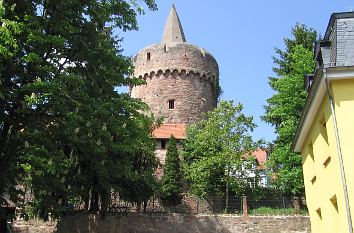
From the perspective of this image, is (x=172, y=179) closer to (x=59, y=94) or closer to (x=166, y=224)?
(x=166, y=224)

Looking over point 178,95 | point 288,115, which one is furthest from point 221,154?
point 178,95

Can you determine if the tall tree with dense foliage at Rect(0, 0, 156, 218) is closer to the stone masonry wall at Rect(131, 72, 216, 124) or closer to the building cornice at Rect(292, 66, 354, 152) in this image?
the building cornice at Rect(292, 66, 354, 152)

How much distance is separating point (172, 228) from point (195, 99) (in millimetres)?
19576

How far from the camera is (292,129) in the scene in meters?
22.6

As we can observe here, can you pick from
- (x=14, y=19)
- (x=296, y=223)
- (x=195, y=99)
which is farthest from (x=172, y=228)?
(x=195, y=99)

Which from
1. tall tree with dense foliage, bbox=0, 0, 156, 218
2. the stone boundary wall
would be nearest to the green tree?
the stone boundary wall

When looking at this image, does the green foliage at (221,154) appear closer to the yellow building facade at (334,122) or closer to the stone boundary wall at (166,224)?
the stone boundary wall at (166,224)

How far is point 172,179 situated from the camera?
89.5 ft

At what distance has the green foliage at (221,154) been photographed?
2672 cm

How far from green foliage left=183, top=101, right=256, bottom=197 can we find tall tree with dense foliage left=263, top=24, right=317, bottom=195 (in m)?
2.42

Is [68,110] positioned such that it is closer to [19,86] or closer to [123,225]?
[19,86]

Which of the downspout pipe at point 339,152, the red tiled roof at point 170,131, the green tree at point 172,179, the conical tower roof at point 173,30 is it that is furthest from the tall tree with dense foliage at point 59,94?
the conical tower roof at point 173,30

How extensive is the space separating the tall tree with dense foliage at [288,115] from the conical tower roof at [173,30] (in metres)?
18.8

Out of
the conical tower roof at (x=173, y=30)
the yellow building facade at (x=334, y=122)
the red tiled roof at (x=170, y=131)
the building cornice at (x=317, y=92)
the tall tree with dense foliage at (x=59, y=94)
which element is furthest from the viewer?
the conical tower roof at (x=173, y=30)
